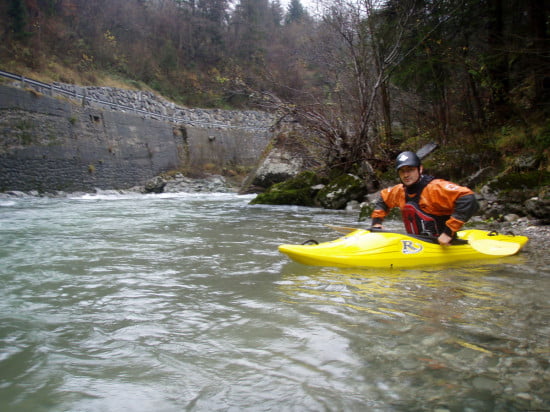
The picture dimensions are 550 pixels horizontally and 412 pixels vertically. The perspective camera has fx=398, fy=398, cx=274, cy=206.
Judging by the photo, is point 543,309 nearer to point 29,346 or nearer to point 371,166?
point 29,346

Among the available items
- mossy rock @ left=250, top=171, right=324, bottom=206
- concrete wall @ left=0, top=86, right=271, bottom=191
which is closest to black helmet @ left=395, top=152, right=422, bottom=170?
mossy rock @ left=250, top=171, right=324, bottom=206

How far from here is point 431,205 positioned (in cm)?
372

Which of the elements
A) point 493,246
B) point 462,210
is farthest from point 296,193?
point 462,210

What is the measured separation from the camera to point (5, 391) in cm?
158

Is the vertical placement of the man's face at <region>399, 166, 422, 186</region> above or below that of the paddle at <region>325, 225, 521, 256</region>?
above

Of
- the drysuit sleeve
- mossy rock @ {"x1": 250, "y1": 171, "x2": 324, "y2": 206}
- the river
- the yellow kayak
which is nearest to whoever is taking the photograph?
the river

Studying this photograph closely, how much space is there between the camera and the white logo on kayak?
360 cm

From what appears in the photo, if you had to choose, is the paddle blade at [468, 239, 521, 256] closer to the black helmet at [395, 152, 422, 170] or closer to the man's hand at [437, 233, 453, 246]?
the man's hand at [437, 233, 453, 246]

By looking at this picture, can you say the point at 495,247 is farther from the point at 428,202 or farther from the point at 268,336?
the point at 268,336

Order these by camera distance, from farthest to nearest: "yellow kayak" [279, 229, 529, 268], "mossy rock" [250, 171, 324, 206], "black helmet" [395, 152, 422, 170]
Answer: "mossy rock" [250, 171, 324, 206] → "black helmet" [395, 152, 422, 170] → "yellow kayak" [279, 229, 529, 268]

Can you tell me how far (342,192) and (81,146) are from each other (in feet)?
39.0

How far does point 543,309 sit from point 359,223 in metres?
4.51

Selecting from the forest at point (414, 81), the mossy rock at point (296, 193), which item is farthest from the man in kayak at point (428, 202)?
the mossy rock at point (296, 193)

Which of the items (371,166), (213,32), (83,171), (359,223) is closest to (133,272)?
(359,223)
